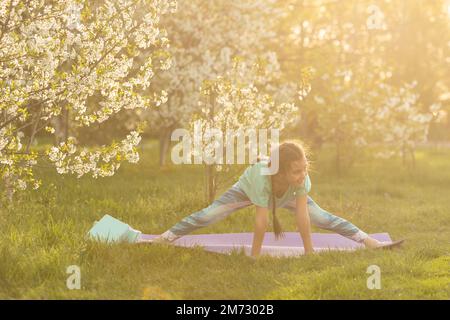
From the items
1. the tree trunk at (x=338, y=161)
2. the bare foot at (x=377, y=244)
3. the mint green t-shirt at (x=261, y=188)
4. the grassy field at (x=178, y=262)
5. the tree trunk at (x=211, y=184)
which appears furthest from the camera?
the tree trunk at (x=338, y=161)

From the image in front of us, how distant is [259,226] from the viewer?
6801 millimetres

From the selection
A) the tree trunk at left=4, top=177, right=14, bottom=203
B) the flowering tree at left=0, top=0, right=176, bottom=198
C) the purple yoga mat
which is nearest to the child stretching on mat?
the purple yoga mat

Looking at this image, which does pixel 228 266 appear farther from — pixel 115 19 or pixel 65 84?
pixel 115 19

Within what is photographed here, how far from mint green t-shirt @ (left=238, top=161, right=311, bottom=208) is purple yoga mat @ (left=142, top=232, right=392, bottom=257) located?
1.78 feet

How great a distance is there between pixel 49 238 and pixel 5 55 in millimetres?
1937

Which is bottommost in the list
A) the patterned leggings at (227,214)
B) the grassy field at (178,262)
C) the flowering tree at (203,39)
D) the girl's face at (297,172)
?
the grassy field at (178,262)

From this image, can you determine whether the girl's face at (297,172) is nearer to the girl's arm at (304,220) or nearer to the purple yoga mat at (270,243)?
the girl's arm at (304,220)

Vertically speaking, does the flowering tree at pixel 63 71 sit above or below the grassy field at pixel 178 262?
above

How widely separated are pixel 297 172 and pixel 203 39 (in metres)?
9.16

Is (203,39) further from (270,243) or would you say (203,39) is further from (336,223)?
(336,223)

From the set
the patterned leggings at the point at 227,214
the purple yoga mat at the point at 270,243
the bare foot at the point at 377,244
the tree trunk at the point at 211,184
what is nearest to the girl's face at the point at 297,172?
the patterned leggings at the point at 227,214

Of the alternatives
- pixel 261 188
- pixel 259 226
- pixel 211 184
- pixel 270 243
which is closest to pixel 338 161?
pixel 211 184

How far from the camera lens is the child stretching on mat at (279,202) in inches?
269

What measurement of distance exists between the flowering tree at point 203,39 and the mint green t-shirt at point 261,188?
25.3 feet
